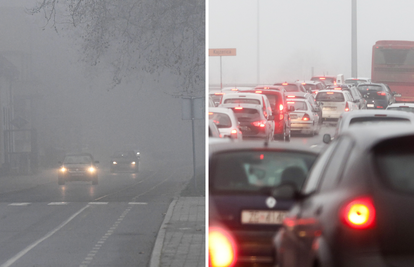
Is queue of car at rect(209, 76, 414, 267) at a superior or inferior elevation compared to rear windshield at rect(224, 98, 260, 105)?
inferior

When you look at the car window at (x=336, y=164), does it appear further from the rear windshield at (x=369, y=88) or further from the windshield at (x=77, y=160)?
→ the windshield at (x=77, y=160)

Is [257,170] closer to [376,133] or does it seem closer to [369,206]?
[376,133]

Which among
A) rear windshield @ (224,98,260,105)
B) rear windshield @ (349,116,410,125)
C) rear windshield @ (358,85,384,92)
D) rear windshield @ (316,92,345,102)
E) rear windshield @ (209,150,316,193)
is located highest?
rear windshield @ (358,85,384,92)

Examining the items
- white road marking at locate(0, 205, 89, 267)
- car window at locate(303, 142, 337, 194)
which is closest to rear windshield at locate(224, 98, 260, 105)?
car window at locate(303, 142, 337, 194)

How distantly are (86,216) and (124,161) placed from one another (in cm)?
92

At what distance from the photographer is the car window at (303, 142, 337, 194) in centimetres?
276

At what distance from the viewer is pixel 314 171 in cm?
296

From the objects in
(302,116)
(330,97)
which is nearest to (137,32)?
(302,116)

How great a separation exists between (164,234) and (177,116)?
1.65 metres

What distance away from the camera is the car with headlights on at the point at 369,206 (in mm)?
2248

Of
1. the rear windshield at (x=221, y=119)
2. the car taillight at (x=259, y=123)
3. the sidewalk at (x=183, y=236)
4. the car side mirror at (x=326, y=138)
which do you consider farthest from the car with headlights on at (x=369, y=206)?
the sidewalk at (x=183, y=236)

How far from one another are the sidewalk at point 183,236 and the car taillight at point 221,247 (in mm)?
4870

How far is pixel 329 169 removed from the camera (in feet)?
8.54

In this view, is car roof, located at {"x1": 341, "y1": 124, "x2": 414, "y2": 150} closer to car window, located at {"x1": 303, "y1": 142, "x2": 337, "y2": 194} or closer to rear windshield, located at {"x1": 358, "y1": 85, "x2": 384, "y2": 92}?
car window, located at {"x1": 303, "y1": 142, "x2": 337, "y2": 194}
